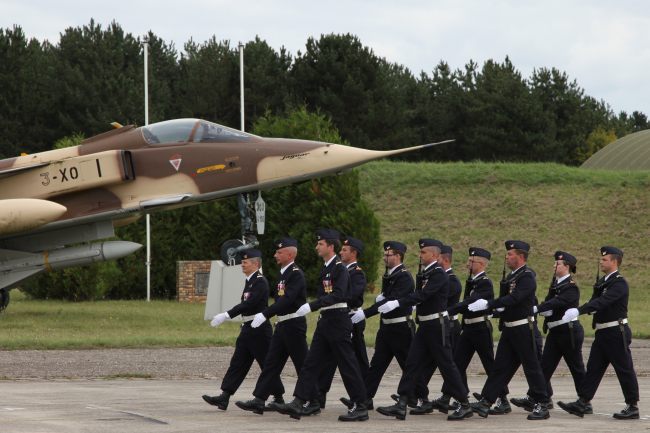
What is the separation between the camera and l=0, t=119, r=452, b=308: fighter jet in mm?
20453

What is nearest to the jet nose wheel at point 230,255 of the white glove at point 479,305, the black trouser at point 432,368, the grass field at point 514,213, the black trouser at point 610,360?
the grass field at point 514,213

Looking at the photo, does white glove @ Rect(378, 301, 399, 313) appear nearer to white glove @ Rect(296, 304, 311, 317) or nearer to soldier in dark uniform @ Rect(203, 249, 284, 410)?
white glove @ Rect(296, 304, 311, 317)

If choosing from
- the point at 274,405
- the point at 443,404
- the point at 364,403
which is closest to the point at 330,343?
the point at 364,403

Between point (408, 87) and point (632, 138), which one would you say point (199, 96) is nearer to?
point (408, 87)

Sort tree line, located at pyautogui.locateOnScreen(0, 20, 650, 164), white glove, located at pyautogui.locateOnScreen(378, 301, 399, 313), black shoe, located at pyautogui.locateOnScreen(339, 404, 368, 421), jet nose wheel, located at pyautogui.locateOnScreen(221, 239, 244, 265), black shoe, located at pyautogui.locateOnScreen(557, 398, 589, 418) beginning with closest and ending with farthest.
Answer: black shoe, located at pyautogui.locateOnScreen(339, 404, 368, 421)
white glove, located at pyautogui.locateOnScreen(378, 301, 399, 313)
black shoe, located at pyautogui.locateOnScreen(557, 398, 589, 418)
jet nose wheel, located at pyautogui.locateOnScreen(221, 239, 244, 265)
tree line, located at pyautogui.locateOnScreen(0, 20, 650, 164)

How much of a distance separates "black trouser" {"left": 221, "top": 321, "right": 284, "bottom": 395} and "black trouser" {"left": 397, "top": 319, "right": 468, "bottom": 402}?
4.15ft

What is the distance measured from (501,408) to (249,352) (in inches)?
100

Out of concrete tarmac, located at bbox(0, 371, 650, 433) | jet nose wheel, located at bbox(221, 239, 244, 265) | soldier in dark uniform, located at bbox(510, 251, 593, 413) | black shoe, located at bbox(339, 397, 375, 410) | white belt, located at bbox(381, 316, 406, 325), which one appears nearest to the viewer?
concrete tarmac, located at bbox(0, 371, 650, 433)

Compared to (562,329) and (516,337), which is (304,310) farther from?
(562,329)

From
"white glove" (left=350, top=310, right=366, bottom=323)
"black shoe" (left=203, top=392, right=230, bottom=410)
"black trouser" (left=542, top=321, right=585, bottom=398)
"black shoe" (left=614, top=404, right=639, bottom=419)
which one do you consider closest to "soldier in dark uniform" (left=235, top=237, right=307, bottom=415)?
"black shoe" (left=203, top=392, right=230, bottom=410)

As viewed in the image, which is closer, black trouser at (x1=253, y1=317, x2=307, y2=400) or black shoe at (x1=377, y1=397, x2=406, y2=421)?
black shoe at (x1=377, y1=397, x2=406, y2=421)

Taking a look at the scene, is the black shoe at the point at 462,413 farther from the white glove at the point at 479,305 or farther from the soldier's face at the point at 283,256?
the soldier's face at the point at 283,256

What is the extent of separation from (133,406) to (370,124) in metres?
48.0

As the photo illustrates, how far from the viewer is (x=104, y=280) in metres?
29.3
